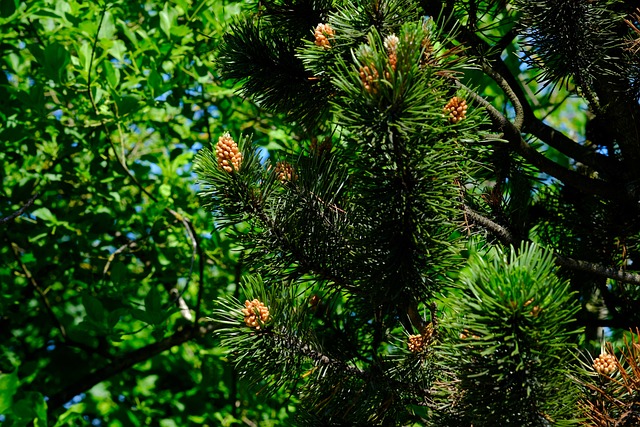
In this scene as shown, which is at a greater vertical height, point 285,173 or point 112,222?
point 112,222

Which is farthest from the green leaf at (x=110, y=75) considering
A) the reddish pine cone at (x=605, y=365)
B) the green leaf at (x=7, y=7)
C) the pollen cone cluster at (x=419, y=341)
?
the reddish pine cone at (x=605, y=365)

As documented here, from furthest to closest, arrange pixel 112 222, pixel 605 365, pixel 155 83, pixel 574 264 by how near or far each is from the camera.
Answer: pixel 112 222 < pixel 155 83 < pixel 574 264 < pixel 605 365

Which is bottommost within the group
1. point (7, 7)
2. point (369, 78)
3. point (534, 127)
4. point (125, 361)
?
point (125, 361)

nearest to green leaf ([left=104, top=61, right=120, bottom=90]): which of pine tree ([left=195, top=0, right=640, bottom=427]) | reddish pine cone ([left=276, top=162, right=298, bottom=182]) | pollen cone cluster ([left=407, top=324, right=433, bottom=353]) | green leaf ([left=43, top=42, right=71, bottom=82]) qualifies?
green leaf ([left=43, top=42, right=71, bottom=82])

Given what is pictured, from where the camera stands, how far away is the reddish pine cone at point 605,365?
94cm

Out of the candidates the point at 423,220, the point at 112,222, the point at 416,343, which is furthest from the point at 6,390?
the point at 423,220

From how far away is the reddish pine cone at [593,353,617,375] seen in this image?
3.09 ft

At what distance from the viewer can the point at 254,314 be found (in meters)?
1.03

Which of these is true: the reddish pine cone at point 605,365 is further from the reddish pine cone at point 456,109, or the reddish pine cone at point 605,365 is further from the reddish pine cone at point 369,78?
the reddish pine cone at point 369,78

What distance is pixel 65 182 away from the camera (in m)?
2.53

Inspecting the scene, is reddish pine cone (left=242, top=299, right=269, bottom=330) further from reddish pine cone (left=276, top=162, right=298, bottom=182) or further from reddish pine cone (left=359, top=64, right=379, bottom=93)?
reddish pine cone (left=359, top=64, right=379, bottom=93)

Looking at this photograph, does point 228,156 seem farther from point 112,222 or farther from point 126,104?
point 112,222

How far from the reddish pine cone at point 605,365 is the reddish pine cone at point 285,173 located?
1.75ft

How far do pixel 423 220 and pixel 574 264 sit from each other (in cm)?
38
